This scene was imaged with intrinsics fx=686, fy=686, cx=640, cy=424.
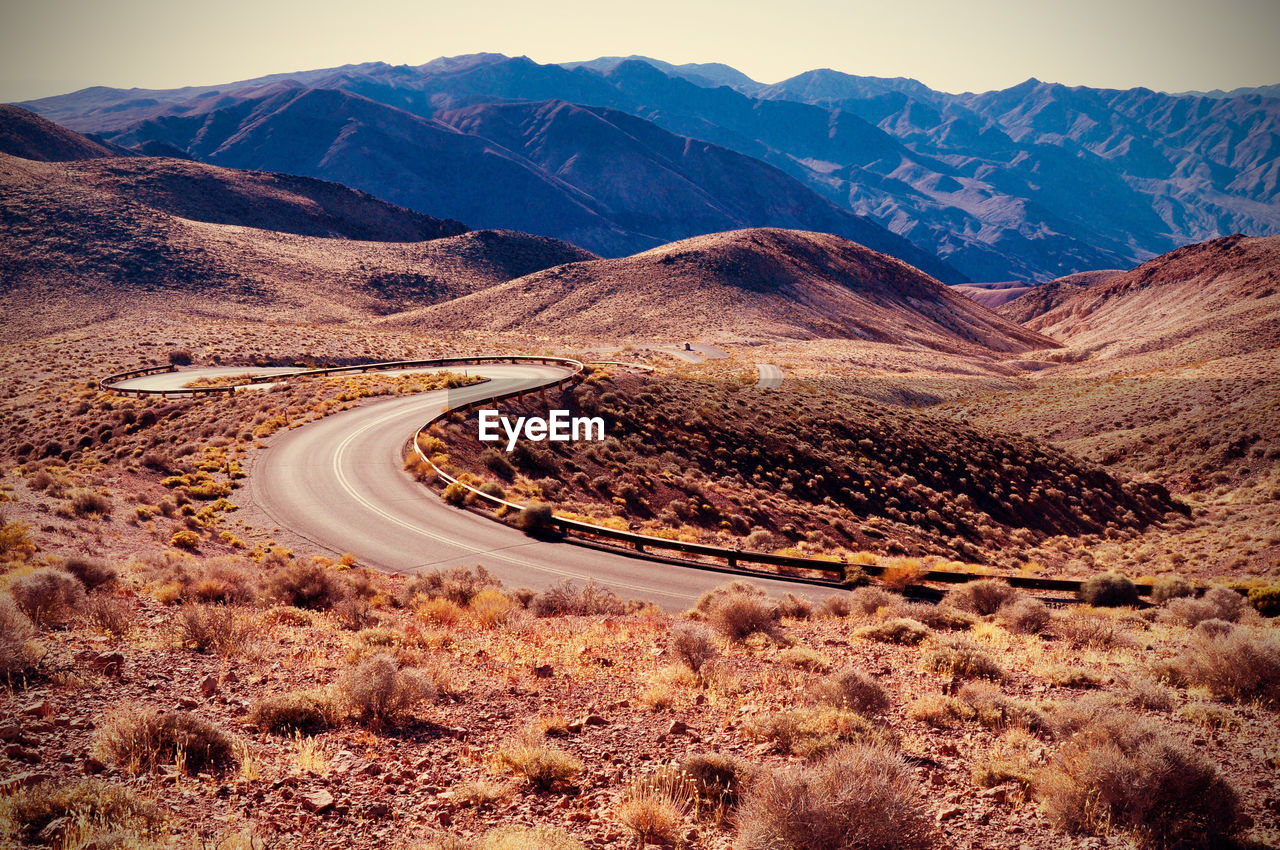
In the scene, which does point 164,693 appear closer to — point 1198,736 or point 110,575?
point 110,575

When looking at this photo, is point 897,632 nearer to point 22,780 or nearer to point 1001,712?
point 1001,712

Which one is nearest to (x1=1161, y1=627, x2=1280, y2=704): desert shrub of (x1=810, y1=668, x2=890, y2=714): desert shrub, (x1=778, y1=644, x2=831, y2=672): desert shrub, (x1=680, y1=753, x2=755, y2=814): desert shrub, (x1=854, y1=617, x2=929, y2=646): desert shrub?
(x1=854, y1=617, x2=929, y2=646): desert shrub

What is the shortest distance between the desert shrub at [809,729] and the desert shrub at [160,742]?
5.83m

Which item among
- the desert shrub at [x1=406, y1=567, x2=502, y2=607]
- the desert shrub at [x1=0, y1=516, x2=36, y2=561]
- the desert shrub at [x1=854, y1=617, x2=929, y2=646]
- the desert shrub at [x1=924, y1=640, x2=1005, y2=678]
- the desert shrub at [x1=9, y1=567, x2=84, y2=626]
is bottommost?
the desert shrub at [x1=406, y1=567, x2=502, y2=607]

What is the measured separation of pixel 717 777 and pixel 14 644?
8241 mm

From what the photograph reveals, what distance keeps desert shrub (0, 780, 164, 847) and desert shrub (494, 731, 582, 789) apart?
10.1ft

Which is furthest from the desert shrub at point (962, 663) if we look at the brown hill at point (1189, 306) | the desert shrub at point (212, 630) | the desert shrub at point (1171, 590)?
the brown hill at point (1189, 306)

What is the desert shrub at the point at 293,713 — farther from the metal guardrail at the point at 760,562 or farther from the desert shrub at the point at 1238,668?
the metal guardrail at the point at 760,562

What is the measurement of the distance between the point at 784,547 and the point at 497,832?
2169 centimetres

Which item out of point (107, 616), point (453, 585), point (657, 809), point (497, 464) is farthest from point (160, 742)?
point (497, 464)

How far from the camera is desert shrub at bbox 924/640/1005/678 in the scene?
34.9ft

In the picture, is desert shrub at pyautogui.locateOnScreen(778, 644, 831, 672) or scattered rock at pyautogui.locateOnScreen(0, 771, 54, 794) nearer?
scattered rock at pyautogui.locateOnScreen(0, 771, 54, 794)

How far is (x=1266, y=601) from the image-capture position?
1563cm

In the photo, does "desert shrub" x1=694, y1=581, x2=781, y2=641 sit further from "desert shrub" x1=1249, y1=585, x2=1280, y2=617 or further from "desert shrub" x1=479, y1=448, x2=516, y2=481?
"desert shrub" x1=479, y1=448, x2=516, y2=481
